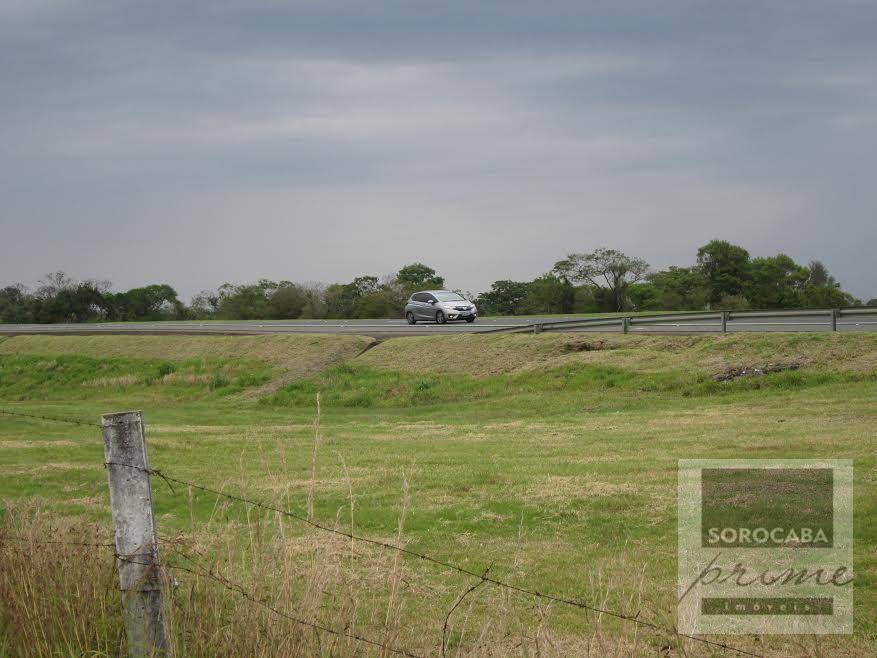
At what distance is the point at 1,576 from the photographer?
253 inches

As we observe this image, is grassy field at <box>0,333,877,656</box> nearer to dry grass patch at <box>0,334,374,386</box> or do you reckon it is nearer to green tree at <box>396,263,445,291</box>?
dry grass patch at <box>0,334,374,386</box>

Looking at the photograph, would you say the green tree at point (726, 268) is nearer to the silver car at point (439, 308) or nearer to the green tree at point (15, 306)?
the silver car at point (439, 308)

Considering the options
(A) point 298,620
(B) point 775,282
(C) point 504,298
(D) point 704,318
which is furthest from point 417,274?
(A) point 298,620

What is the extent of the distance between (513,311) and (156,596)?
77.6m

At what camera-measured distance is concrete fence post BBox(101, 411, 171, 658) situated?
209 inches

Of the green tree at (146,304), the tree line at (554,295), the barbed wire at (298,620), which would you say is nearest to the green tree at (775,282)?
the tree line at (554,295)

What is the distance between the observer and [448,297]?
47.9 m

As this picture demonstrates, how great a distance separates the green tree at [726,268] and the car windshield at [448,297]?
32089mm

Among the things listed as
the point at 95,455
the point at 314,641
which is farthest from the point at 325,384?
the point at 314,641

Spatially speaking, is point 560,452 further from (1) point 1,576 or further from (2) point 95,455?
(1) point 1,576

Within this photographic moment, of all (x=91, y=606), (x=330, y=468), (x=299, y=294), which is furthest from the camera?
(x=299, y=294)

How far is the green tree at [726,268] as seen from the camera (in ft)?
241

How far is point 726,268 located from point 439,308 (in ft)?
116

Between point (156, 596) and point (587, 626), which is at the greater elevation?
point (156, 596)
